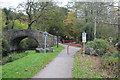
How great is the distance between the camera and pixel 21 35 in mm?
19234

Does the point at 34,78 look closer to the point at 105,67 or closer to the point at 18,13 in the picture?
the point at 105,67

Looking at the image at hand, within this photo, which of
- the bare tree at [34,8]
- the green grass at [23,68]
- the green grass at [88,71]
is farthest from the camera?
the bare tree at [34,8]

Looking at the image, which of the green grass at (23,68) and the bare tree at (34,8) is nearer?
the green grass at (23,68)

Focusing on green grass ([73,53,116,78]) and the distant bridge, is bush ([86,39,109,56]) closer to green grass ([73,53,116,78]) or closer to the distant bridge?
green grass ([73,53,116,78])

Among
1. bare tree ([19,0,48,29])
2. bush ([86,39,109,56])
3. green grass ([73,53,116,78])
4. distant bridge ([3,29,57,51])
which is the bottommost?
green grass ([73,53,116,78])

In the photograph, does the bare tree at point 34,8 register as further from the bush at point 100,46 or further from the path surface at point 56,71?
the path surface at point 56,71

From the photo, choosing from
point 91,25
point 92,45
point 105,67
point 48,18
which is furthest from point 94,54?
point 48,18

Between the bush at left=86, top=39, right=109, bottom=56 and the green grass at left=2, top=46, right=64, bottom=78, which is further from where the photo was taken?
the bush at left=86, top=39, right=109, bottom=56

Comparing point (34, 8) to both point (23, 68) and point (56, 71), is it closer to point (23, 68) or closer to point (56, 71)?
point (23, 68)

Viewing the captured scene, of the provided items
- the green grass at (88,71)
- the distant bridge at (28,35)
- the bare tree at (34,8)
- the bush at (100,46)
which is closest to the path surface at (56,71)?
the green grass at (88,71)

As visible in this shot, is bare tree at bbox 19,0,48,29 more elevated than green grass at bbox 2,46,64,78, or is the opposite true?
bare tree at bbox 19,0,48,29

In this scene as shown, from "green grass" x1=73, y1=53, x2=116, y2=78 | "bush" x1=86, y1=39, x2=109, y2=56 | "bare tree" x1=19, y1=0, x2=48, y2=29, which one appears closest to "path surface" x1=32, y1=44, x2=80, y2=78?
"green grass" x1=73, y1=53, x2=116, y2=78

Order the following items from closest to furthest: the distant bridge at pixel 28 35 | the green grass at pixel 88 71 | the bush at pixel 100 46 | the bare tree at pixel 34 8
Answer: the green grass at pixel 88 71, the bush at pixel 100 46, the distant bridge at pixel 28 35, the bare tree at pixel 34 8

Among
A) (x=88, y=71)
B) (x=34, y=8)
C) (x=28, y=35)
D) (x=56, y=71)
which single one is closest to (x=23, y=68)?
(x=56, y=71)
